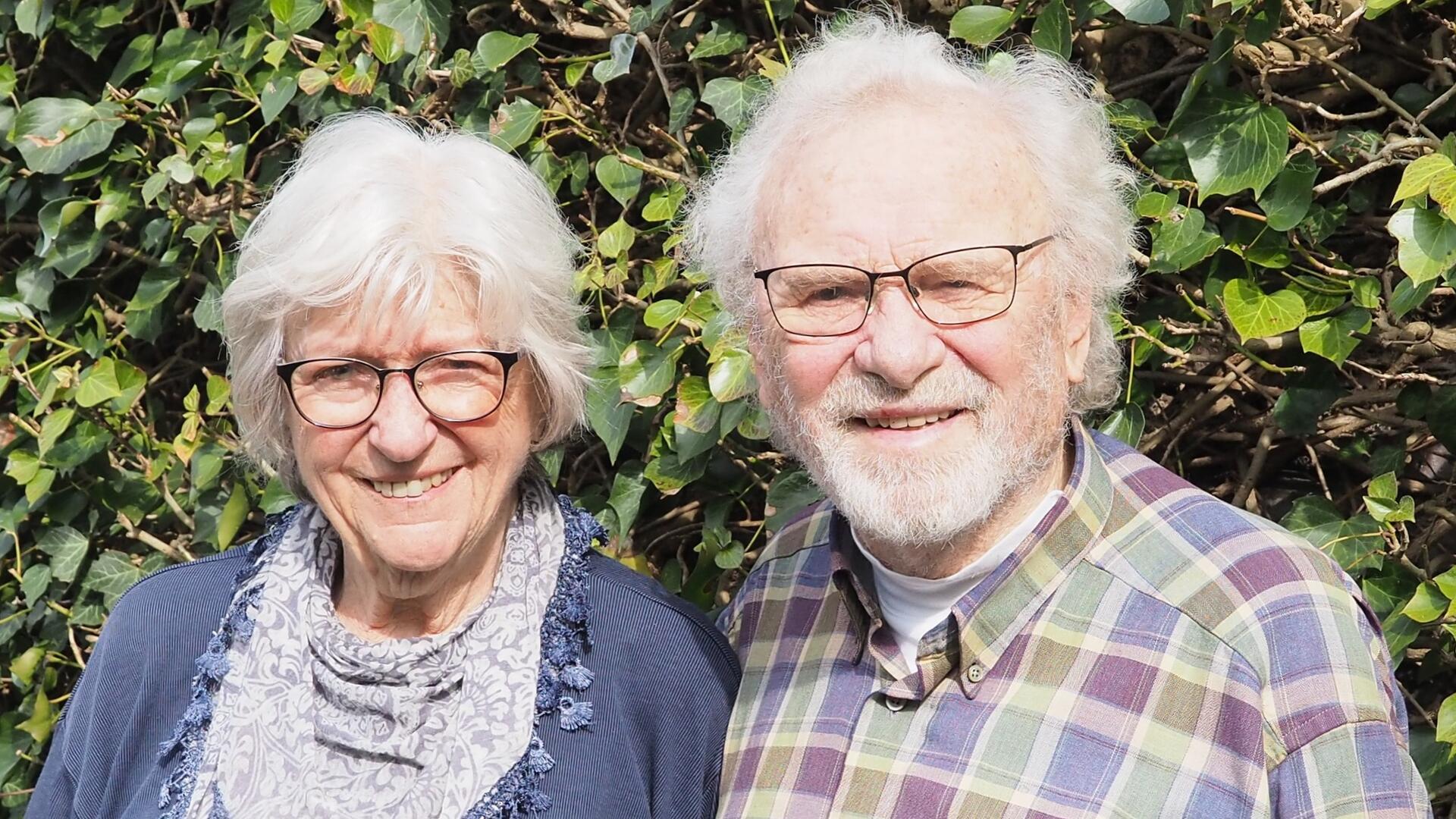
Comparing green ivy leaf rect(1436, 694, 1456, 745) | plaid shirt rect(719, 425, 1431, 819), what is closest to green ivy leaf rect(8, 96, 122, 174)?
plaid shirt rect(719, 425, 1431, 819)

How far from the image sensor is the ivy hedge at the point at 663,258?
181cm

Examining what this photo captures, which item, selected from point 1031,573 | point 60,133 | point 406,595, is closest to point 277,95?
point 60,133

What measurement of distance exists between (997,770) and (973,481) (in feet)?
1.07

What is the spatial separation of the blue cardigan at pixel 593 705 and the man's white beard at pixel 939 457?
408 mm

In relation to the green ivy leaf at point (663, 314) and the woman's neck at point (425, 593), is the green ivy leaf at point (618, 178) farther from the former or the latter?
the woman's neck at point (425, 593)

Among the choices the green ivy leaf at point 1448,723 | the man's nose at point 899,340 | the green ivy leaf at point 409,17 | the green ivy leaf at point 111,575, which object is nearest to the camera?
the man's nose at point 899,340

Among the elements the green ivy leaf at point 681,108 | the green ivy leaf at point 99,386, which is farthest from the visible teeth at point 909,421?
the green ivy leaf at point 99,386

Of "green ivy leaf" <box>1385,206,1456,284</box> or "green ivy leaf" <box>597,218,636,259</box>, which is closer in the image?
"green ivy leaf" <box>1385,206,1456,284</box>

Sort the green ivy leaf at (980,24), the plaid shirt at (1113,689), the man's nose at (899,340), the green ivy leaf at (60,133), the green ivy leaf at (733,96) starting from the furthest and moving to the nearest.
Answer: the green ivy leaf at (60,133) → the green ivy leaf at (733,96) → the green ivy leaf at (980,24) → the man's nose at (899,340) → the plaid shirt at (1113,689)

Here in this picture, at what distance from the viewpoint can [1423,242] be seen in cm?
158

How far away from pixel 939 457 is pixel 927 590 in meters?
0.20

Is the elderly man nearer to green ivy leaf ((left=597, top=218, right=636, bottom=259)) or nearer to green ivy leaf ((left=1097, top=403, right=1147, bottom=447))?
green ivy leaf ((left=1097, top=403, right=1147, bottom=447))

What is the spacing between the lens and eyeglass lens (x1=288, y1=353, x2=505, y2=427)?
5.78 ft

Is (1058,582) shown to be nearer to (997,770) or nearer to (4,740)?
(997,770)
